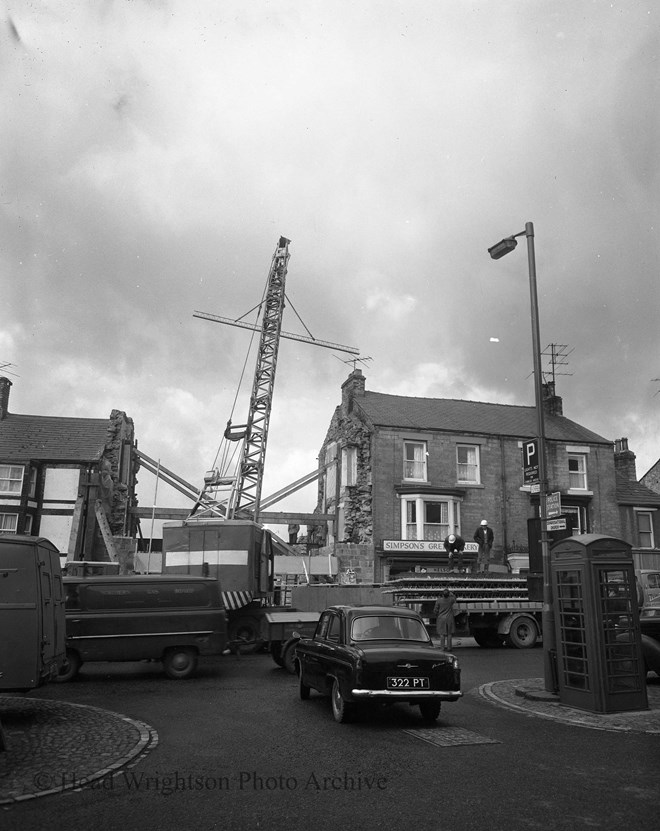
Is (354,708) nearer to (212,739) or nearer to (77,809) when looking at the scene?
(212,739)

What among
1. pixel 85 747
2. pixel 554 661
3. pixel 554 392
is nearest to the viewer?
pixel 85 747

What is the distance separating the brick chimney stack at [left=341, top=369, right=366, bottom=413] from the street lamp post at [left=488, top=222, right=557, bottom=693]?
25.1 meters

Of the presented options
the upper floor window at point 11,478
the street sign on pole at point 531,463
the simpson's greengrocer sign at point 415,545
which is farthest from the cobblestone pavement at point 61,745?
the upper floor window at point 11,478

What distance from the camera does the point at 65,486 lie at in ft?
122

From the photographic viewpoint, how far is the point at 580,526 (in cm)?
3675

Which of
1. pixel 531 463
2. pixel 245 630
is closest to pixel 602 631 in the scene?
pixel 531 463

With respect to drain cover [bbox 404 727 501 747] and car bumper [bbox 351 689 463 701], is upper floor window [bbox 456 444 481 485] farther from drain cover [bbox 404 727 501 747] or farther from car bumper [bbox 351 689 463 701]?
drain cover [bbox 404 727 501 747]

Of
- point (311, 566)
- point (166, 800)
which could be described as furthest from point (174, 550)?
point (166, 800)

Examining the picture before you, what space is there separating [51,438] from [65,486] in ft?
12.4

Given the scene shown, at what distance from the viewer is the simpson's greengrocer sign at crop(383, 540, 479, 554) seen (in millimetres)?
34000

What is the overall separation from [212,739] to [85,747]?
1.48 meters

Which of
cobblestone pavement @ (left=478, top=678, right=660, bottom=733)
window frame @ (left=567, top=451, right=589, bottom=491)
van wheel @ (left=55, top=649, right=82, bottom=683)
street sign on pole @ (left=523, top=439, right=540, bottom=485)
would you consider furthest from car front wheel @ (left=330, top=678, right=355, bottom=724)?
window frame @ (left=567, top=451, right=589, bottom=491)

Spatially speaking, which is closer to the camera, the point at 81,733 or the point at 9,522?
the point at 81,733

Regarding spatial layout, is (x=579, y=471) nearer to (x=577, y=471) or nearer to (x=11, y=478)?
(x=577, y=471)
